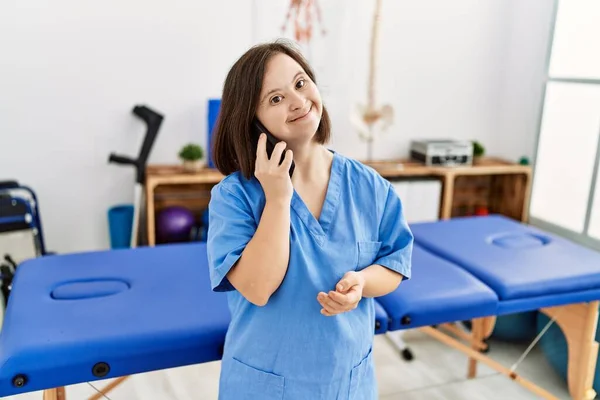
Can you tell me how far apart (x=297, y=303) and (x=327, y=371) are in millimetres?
161

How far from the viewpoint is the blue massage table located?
1.23 metres

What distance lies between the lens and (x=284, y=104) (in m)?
1.03

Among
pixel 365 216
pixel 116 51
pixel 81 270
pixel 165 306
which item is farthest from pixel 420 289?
pixel 116 51

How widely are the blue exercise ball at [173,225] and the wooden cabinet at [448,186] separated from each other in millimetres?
50

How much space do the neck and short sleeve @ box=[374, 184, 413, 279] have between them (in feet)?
0.50

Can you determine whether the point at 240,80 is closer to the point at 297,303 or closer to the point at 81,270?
the point at 297,303

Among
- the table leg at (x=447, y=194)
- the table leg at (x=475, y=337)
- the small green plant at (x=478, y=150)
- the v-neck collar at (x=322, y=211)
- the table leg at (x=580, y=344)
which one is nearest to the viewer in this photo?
the v-neck collar at (x=322, y=211)

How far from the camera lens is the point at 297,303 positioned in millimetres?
1083

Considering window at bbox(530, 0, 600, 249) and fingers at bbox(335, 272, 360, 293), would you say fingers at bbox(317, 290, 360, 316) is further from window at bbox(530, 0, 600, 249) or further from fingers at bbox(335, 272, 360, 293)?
window at bbox(530, 0, 600, 249)

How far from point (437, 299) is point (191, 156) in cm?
156

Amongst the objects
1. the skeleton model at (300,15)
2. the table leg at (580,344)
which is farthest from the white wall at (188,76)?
the table leg at (580,344)

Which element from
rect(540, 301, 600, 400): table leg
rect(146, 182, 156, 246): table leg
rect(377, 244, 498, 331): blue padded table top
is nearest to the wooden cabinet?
rect(146, 182, 156, 246): table leg

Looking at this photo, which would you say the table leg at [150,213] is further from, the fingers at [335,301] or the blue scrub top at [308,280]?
the fingers at [335,301]

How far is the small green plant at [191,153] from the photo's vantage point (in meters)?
2.73
